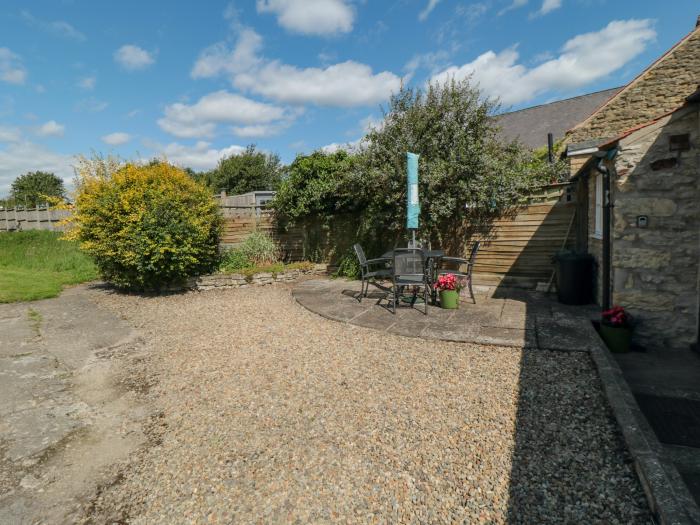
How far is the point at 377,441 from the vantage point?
252 cm

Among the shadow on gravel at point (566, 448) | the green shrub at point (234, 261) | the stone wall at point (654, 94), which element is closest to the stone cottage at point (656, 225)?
the shadow on gravel at point (566, 448)

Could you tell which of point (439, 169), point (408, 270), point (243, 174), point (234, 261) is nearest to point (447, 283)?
point (408, 270)

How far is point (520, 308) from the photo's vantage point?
5.64m

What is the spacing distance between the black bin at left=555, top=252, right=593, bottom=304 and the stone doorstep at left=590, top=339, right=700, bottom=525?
9.33 ft

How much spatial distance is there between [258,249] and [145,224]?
302 cm

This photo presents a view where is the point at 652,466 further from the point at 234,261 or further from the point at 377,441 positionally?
the point at 234,261

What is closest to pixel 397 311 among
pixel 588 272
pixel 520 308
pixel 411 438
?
pixel 520 308

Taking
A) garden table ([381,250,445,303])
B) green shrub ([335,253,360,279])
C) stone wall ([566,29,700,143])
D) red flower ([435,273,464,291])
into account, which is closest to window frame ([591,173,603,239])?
red flower ([435,273,464,291])

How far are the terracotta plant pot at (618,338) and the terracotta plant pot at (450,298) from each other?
75.8 inches

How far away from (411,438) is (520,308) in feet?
12.5

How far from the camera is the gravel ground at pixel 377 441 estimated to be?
6.41ft

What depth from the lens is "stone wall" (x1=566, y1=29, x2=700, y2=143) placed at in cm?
888

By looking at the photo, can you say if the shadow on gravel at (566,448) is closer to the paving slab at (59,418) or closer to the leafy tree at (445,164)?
the paving slab at (59,418)

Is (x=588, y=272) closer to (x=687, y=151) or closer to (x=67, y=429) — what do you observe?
(x=687, y=151)
